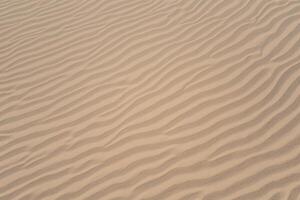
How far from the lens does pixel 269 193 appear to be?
150 inches

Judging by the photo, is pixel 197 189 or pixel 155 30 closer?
pixel 197 189

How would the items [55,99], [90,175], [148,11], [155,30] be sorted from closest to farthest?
[90,175]
[55,99]
[155,30]
[148,11]

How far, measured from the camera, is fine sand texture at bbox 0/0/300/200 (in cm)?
409

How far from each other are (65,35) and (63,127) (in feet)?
6.78

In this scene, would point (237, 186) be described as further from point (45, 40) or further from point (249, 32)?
point (45, 40)

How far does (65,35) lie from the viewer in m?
6.38

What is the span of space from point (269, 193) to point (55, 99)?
278cm

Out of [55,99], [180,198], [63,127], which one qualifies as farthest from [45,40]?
[180,198]

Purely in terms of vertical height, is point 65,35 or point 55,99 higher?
point 65,35

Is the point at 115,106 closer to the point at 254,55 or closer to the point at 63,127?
the point at 63,127

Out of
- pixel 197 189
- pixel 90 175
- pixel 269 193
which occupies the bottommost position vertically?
pixel 269 193

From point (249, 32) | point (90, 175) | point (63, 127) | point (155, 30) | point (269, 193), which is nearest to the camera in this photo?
point (269, 193)

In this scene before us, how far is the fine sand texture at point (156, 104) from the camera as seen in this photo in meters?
4.09

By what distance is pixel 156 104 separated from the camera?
4.83 m
